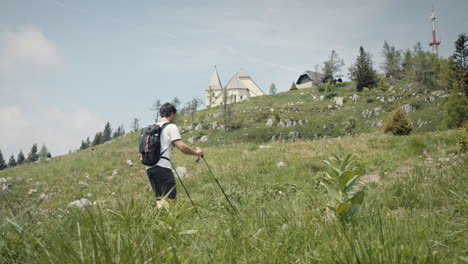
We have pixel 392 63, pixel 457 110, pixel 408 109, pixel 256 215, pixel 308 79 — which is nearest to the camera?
pixel 256 215

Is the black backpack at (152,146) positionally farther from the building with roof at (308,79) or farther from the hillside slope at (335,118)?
the building with roof at (308,79)

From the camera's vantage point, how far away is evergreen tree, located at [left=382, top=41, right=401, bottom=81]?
216 feet

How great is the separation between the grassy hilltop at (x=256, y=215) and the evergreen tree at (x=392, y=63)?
6275 centimetres

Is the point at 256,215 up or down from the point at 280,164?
up

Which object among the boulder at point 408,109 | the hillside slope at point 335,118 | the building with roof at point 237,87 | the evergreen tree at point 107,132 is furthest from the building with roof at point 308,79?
the evergreen tree at point 107,132

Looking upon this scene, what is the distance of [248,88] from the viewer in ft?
340

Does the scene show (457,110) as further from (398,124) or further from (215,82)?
(215,82)

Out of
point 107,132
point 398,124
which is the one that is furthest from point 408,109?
point 107,132

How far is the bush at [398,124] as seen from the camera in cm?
2067

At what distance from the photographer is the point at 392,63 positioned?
70.7m

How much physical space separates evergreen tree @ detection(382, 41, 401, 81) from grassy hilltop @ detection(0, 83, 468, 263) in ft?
206

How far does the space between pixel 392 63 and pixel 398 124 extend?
6022 centimetres

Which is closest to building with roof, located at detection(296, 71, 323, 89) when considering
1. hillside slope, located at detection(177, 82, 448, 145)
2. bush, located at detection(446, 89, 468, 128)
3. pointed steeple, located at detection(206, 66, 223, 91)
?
pointed steeple, located at detection(206, 66, 223, 91)

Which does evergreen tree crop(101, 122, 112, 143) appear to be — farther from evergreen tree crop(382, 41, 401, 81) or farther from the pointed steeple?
evergreen tree crop(382, 41, 401, 81)
